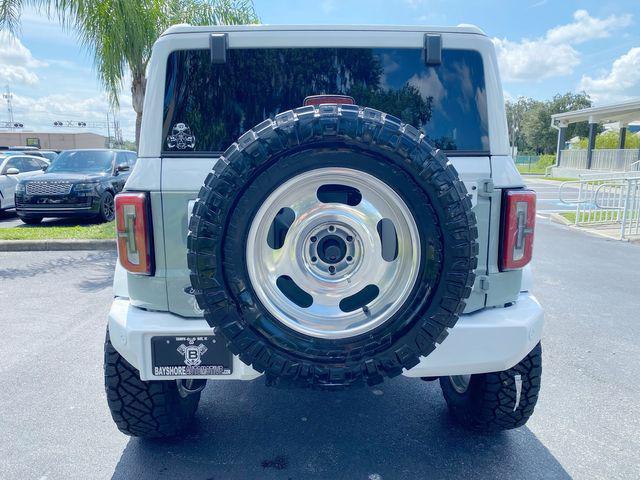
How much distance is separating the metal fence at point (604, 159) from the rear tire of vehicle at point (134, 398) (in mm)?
27085

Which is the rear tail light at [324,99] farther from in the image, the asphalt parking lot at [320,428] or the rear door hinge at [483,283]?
the asphalt parking lot at [320,428]

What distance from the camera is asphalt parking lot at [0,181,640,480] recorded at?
2471mm

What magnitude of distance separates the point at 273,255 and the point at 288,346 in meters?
0.38

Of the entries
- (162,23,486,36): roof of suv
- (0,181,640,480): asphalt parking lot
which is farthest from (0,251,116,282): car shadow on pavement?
(162,23,486,36): roof of suv

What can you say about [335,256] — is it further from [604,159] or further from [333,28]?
[604,159]

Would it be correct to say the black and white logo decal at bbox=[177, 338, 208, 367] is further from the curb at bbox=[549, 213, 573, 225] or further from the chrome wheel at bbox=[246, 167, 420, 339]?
the curb at bbox=[549, 213, 573, 225]

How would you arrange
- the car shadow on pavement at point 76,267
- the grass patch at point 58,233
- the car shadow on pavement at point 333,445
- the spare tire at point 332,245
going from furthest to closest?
the grass patch at point 58,233 → the car shadow on pavement at point 76,267 → the car shadow on pavement at point 333,445 → the spare tire at point 332,245

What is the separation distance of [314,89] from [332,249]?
2.74 feet

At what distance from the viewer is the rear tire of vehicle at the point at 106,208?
33.7 ft

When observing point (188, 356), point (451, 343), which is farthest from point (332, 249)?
point (188, 356)

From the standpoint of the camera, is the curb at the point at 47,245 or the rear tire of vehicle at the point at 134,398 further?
the curb at the point at 47,245

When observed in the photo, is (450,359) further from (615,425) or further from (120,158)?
(120,158)

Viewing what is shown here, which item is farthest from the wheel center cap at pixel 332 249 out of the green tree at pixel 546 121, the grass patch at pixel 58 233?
the green tree at pixel 546 121

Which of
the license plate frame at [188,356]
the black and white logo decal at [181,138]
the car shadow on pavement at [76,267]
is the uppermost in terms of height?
the black and white logo decal at [181,138]
